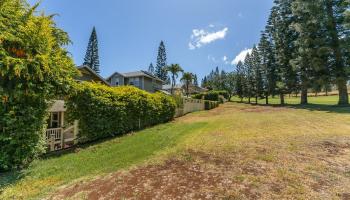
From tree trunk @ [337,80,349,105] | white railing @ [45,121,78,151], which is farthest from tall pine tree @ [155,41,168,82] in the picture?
white railing @ [45,121,78,151]

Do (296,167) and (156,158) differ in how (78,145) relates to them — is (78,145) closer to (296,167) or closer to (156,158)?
(156,158)

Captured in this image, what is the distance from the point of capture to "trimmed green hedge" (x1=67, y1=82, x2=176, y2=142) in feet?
27.8

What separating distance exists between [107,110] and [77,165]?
3662 mm

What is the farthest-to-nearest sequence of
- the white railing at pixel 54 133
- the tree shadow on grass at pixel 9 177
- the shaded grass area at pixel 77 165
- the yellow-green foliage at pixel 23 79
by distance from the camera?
1. the white railing at pixel 54 133
2. the yellow-green foliage at pixel 23 79
3. the tree shadow on grass at pixel 9 177
4. the shaded grass area at pixel 77 165

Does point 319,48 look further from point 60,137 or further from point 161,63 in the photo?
point 161,63

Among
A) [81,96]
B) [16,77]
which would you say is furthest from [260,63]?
[16,77]

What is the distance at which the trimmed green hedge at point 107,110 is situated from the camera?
8.47 meters

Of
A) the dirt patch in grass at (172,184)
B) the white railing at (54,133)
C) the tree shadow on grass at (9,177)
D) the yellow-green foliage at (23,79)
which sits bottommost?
the tree shadow on grass at (9,177)

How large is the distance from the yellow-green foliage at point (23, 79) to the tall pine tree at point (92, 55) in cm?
4577

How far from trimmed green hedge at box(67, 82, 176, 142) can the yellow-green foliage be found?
1.87 m

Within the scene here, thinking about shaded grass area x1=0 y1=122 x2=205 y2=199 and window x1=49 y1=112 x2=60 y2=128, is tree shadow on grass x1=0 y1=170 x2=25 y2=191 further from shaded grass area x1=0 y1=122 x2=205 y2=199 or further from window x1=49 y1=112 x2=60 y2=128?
window x1=49 y1=112 x2=60 y2=128

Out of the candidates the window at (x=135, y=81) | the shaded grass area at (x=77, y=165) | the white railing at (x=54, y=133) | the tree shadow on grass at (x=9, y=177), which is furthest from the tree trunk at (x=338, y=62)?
the window at (x=135, y=81)

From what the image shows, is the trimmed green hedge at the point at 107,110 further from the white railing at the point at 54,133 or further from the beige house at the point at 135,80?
the beige house at the point at 135,80

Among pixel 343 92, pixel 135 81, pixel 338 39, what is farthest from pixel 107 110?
→ pixel 135 81
